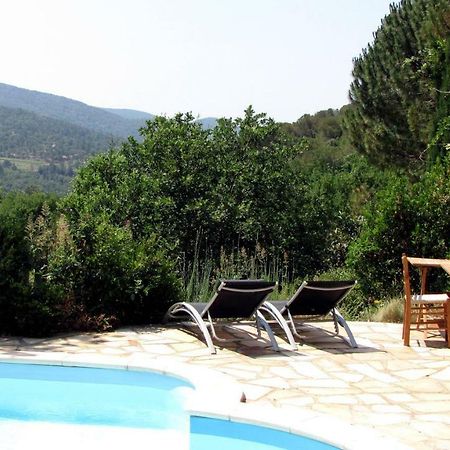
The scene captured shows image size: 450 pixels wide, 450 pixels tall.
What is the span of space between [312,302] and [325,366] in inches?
45.0

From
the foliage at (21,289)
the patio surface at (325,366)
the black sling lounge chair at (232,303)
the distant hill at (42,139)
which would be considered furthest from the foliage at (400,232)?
the distant hill at (42,139)

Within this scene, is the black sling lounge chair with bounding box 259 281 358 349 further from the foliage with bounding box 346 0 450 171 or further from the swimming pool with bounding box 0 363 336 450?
the foliage with bounding box 346 0 450 171

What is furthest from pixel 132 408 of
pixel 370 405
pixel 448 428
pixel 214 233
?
pixel 214 233

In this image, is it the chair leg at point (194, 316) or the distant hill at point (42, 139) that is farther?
the distant hill at point (42, 139)

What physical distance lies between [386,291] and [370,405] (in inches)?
225

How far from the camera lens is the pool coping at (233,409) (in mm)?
4551

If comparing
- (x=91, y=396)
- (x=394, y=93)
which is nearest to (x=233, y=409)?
(x=91, y=396)

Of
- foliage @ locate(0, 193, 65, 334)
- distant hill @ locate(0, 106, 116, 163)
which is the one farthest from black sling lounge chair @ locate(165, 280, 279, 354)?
distant hill @ locate(0, 106, 116, 163)

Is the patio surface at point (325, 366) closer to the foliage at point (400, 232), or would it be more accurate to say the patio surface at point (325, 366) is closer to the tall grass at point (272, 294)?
the tall grass at point (272, 294)

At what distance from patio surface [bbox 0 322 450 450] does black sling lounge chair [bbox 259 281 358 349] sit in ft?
0.74

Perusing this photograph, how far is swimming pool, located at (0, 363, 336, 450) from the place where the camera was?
4910 millimetres

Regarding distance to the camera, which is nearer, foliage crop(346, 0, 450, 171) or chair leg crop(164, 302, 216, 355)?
chair leg crop(164, 302, 216, 355)

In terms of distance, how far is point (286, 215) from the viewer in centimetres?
1484

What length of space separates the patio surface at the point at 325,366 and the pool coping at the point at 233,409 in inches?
2.4
